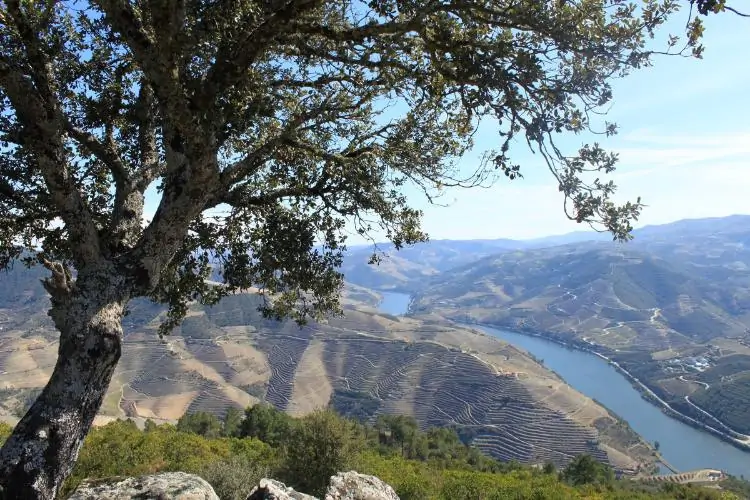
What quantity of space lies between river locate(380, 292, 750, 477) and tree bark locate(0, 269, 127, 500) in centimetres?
13075

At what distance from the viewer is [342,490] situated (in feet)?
23.8

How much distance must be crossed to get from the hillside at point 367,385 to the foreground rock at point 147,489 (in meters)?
117

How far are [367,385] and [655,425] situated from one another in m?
84.0

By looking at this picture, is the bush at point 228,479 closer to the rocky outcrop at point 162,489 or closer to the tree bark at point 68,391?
the rocky outcrop at point 162,489

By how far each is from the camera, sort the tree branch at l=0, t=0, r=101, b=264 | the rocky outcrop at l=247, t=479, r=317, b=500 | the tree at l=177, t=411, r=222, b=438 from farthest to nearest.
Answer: the tree at l=177, t=411, r=222, b=438
the rocky outcrop at l=247, t=479, r=317, b=500
the tree branch at l=0, t=0, r=101, b=264

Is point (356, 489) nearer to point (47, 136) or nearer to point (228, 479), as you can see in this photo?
point (47, 136)

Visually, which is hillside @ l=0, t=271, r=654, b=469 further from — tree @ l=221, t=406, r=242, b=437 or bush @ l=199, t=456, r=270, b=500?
bush @ l=199, t=456, r=270, b=500

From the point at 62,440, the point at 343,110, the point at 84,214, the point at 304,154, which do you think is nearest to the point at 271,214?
the point at 304,154

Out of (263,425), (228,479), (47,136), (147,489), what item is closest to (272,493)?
(147,489)

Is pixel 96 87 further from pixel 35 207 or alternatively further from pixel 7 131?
pixel 35 207

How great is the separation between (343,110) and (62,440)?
6.00 meters

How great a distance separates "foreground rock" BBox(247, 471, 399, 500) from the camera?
20.3 feet

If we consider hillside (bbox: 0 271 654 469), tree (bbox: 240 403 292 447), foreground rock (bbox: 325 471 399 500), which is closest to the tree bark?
foreground rock (bbox: 325 471 399 500)

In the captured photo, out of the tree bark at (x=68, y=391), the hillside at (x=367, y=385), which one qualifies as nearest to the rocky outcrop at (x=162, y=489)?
the tree bark at (x=68, y=391)
